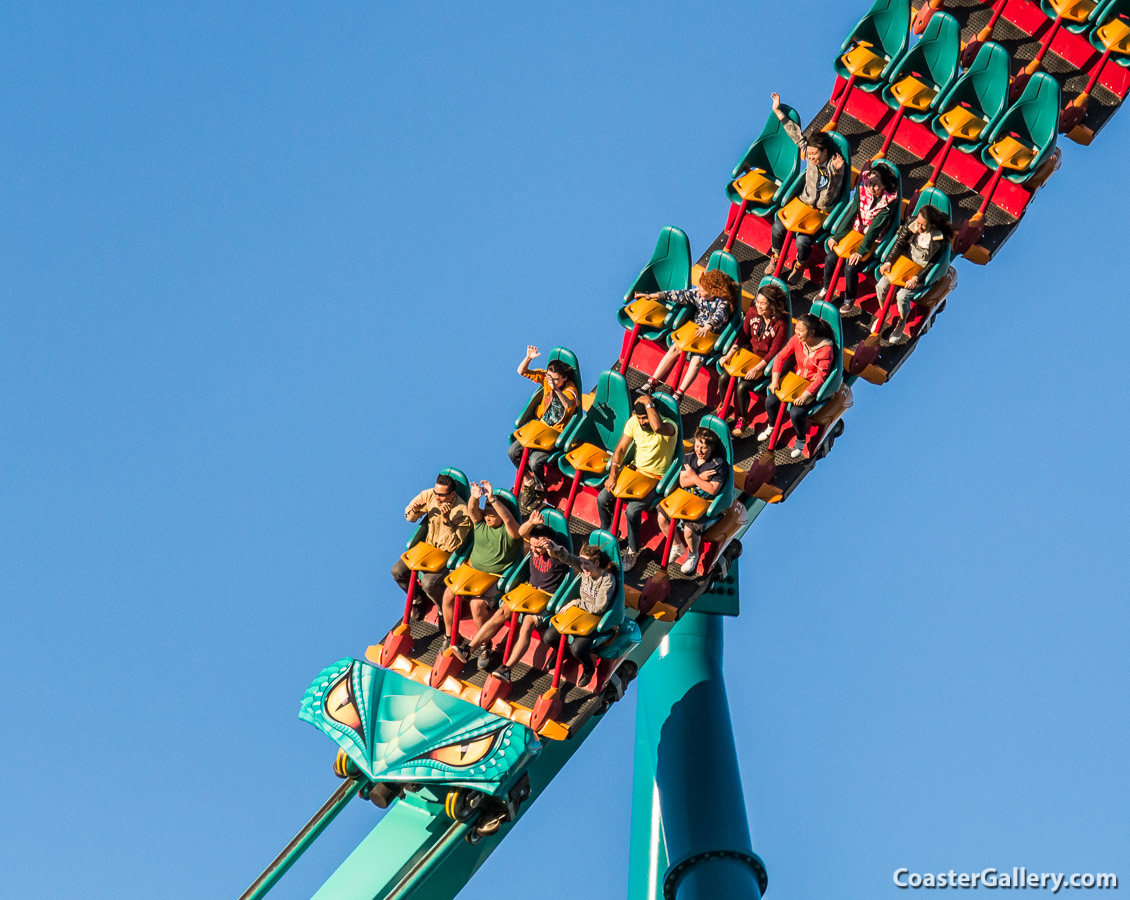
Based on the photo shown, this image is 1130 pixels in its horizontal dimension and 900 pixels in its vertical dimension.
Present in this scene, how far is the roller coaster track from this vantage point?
20438 mm

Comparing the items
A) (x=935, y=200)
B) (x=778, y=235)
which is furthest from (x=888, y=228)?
(x=778, y=235)

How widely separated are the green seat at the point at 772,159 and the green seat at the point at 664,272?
107 centimetres

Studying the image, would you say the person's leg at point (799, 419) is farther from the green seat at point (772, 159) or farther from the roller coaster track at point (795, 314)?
the green seat at point (772, 159)

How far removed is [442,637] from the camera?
21.5m

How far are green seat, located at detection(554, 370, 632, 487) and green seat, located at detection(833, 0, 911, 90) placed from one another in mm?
4216

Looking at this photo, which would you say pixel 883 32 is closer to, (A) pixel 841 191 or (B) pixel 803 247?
(A) pixel 841 191

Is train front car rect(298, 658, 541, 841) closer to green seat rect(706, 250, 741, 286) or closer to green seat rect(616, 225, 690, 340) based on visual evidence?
green seat rect(616, 225, 690, 340)

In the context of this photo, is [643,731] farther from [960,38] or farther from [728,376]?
[960,38]

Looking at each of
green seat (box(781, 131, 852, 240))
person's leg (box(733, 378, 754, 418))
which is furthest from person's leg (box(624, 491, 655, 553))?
green seat (box(781, 131, 852, 240))

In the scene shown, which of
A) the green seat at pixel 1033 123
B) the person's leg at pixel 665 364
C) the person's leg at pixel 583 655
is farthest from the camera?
the green seat at pixel 1033 123

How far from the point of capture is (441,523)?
21.3 m

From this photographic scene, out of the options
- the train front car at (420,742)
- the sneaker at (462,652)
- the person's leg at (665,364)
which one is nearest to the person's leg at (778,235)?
the person's leg at (665,364)

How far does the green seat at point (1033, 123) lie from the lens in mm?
23141

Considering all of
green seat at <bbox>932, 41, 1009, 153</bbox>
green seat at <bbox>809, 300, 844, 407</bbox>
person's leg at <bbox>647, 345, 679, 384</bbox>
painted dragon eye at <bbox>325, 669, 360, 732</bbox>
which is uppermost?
green seat at <bbox>932, 41, 1009, 153</bbox>
